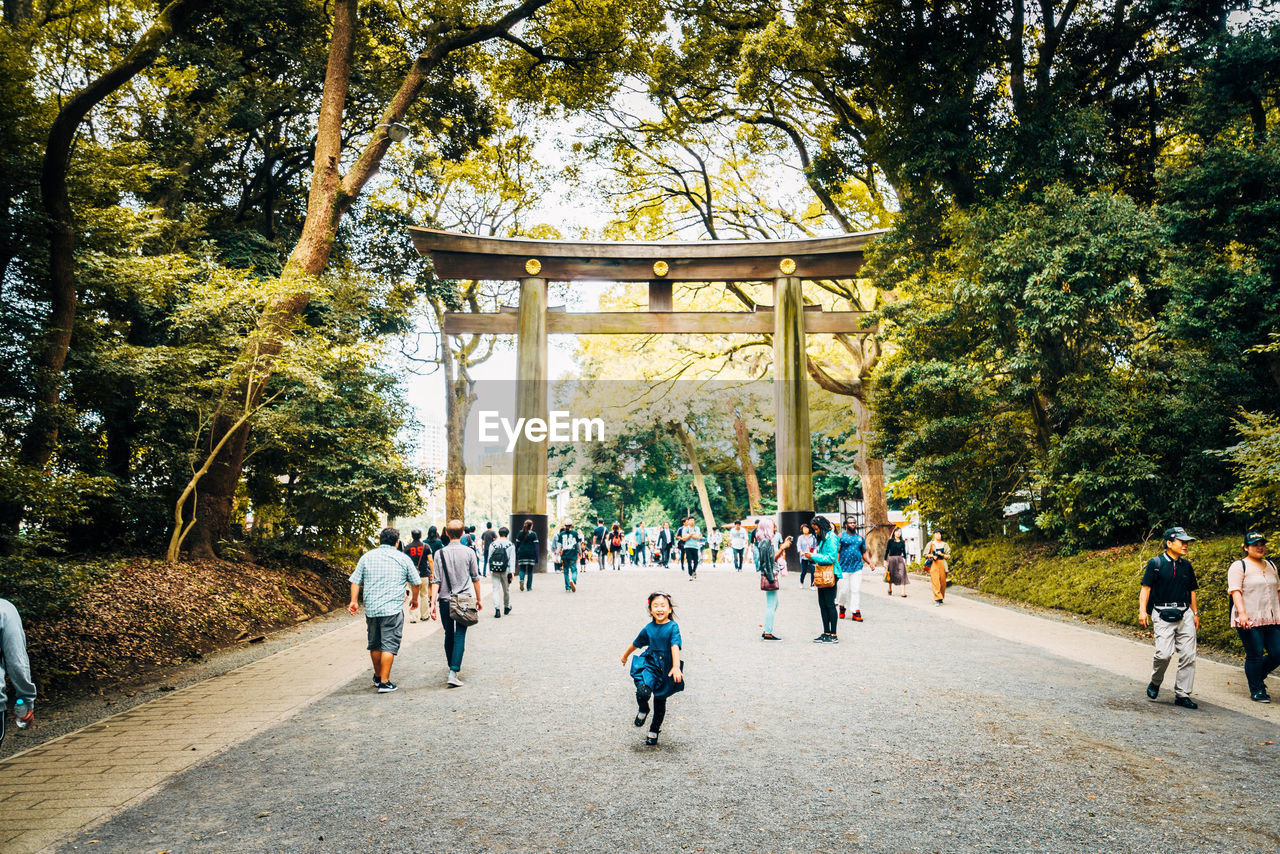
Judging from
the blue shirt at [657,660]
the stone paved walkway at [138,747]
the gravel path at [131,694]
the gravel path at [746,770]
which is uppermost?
the blue shirt at [657,660]

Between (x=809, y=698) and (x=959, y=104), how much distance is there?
12.3 m

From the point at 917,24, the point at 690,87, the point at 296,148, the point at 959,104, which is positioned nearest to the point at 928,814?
the point at 959,104

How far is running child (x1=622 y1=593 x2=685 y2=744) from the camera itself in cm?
557

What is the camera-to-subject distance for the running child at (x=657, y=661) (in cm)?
557

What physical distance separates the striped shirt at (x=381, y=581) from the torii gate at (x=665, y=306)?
11.5 meters

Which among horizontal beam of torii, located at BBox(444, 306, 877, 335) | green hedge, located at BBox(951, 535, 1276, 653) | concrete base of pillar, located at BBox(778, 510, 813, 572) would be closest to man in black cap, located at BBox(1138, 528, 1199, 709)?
green hedge, located at BBox(951, 535, 1276, 653)

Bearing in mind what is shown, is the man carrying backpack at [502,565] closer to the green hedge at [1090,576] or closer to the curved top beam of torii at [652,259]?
the green hedge at [1090,576]

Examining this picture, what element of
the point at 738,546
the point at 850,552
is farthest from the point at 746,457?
the point at 850,552

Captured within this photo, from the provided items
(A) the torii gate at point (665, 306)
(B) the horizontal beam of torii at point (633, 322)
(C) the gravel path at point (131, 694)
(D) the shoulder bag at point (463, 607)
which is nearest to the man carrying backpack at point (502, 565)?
(C) the gravel path at point (131, 694)

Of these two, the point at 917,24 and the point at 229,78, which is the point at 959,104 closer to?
the point at 917,24

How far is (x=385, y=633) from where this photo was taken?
24.8ft

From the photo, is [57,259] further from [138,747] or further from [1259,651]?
[1259,651]

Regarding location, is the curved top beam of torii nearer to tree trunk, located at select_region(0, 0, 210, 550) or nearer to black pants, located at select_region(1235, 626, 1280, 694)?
tree trunk, located at select_region(0, 0, 210, 550)

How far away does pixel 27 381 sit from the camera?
8617mm
